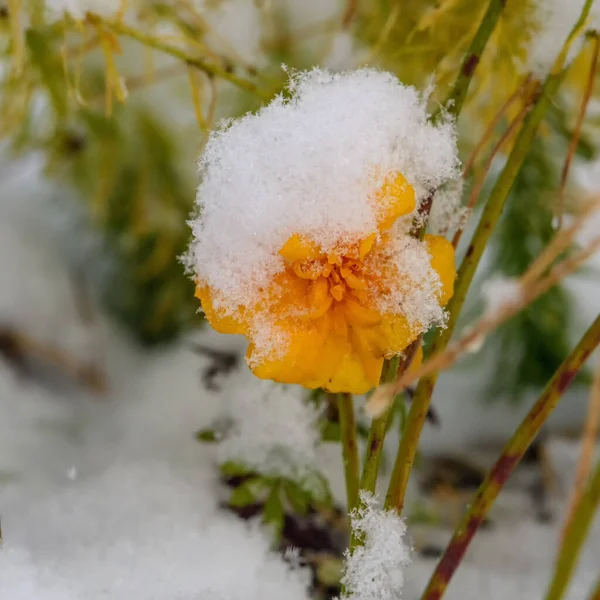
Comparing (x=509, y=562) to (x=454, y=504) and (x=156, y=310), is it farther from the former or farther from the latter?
(x=156, y=310)

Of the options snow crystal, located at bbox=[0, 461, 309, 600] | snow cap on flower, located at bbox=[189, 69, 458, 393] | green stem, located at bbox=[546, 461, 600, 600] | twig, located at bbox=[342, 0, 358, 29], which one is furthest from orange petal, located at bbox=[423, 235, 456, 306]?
twig, located at bbox=[342, 0, 358, 29]

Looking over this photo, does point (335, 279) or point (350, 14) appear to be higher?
point (350, 14)

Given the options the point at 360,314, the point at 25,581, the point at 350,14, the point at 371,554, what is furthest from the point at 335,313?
the point at 350,14

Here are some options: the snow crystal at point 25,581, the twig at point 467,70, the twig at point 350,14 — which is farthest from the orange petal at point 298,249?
the twig at point 350,14

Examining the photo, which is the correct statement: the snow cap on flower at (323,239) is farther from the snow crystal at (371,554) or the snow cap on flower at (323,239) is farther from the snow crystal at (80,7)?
the snow crystal at (80,7)

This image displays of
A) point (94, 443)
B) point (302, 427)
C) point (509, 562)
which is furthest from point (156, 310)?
point (509, 562)

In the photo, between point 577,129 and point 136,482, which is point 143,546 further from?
point 577,129
